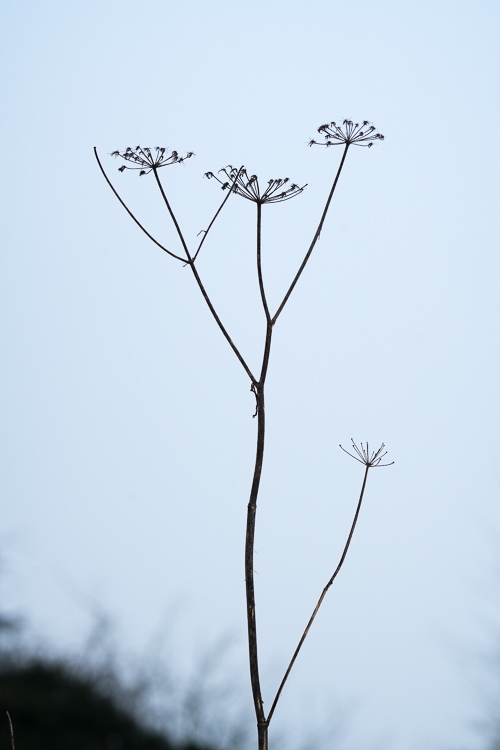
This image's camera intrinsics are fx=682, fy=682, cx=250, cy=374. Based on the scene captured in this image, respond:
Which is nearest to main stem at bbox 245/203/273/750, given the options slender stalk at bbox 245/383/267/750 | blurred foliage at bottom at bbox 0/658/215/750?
slender stalk at bbox 245/383/267/750

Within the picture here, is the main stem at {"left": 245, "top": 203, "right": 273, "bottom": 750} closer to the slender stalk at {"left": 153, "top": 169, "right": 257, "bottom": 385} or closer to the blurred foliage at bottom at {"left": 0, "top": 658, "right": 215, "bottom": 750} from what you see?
the slender stalk at {"left": 153, "top": 169, "right": 257, "bottom": 385}

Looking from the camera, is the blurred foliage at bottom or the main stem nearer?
the main stem

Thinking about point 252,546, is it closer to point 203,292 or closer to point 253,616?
point 253,616

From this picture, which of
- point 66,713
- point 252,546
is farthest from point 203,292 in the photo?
point 66,713

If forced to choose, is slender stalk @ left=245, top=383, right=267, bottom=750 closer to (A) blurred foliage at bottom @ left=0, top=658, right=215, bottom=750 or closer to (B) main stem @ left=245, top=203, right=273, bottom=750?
(B) main stem @ left=245, top=203, right=273, bottom=750

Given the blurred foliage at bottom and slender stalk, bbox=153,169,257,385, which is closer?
slender stalk, bbox=153,169,257,385

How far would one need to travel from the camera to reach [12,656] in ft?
20.2

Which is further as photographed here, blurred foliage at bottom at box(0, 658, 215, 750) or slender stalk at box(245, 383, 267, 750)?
blurred foliage at bottom at box(0, 658, 215, 750)

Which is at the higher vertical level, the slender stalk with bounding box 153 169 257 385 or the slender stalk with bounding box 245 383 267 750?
the slender stalk with bounding box 153 169 257 385

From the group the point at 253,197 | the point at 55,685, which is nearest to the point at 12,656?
the point at 55,685

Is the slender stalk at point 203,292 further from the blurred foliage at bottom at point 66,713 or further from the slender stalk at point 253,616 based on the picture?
the blurred foliage at bottom at point 66,713

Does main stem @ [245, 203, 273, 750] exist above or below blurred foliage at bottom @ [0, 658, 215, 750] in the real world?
above

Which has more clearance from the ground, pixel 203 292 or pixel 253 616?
pixel 203 292

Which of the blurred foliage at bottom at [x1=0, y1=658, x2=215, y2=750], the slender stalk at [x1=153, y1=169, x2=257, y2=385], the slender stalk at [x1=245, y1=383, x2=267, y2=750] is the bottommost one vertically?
the blurred foliage at bottom at [x1=0, y1=658, x2=215, y2=750]
